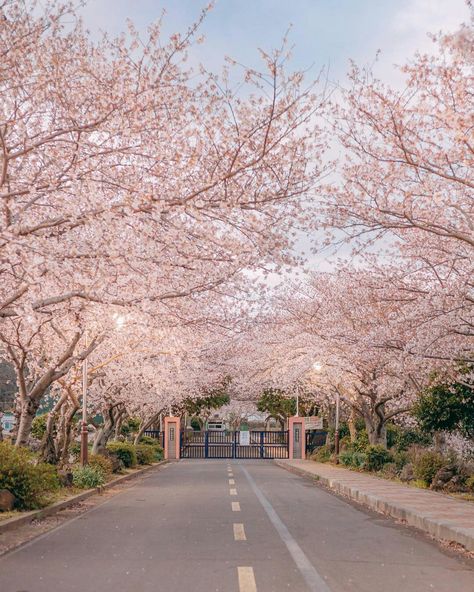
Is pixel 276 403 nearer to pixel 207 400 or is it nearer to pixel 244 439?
pixel 244 439

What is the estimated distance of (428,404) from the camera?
21.3 metres

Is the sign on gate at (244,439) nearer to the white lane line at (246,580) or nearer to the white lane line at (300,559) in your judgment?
the white lane line at (300,559)

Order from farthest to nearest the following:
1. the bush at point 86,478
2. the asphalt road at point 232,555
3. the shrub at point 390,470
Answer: the shrub at point 390,470
the bush at point 86,478
the asphalt road at point 232,555

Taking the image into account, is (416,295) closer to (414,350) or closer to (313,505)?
(414,350)

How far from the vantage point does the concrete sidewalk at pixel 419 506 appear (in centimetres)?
1140

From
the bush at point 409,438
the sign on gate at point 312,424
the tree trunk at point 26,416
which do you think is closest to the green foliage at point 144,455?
the bush at point 409,438

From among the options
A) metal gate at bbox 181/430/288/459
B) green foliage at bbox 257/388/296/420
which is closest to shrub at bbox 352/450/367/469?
metal gate at bbox 181/430/288/459

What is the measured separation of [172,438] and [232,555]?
46.2 metres

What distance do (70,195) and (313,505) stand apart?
10234 mm

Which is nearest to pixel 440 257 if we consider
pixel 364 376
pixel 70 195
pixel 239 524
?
pixel 239 524

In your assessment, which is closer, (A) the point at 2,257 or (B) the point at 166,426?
(A) the point at 2,257

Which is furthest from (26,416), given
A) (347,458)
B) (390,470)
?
(347,458)

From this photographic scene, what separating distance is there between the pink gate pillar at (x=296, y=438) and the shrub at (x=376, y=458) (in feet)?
72.5

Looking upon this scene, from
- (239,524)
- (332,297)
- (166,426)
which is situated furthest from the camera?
(166,426)
